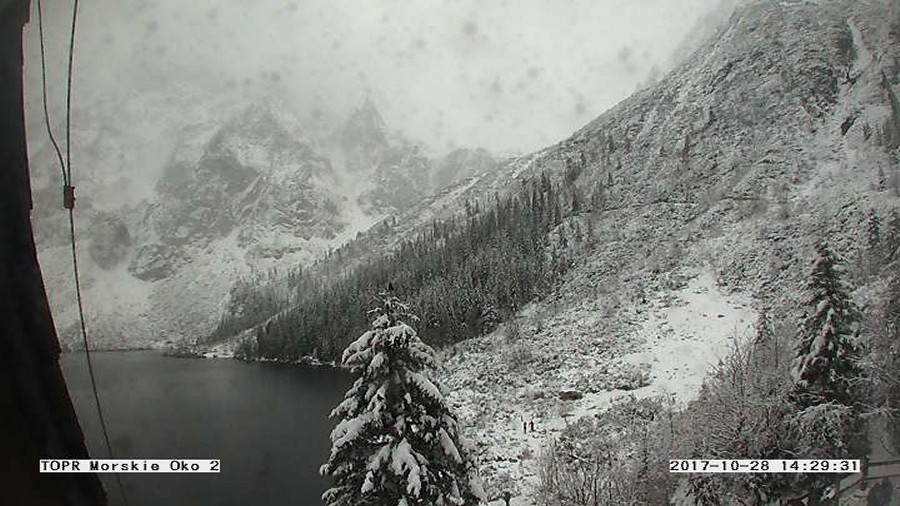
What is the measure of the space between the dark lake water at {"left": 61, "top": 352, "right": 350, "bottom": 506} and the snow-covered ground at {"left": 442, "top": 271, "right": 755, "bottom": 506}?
7900 millimetres

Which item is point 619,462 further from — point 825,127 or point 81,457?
point 825,127

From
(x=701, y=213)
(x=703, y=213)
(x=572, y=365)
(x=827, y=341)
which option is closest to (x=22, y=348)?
(x=827, y=341)

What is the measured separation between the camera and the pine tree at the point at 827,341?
12.6m

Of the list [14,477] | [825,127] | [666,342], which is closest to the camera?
[14,477]

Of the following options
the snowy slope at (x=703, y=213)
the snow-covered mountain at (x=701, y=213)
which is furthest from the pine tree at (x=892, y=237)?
the snowy slope at (x=703, y=213)

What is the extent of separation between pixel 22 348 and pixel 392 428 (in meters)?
5.96

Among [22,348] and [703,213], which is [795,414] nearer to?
[22,348]

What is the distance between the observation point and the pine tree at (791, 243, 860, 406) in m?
12.6

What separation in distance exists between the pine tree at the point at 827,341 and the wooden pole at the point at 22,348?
15.0 meters

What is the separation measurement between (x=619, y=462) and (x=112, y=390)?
139 feet

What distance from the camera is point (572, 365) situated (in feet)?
109

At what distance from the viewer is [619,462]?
1711cm

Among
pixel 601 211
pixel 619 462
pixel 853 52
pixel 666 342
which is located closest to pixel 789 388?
pixel 619 462

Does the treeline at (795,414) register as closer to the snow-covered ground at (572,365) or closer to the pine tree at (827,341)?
the pine tree at (827,341)
